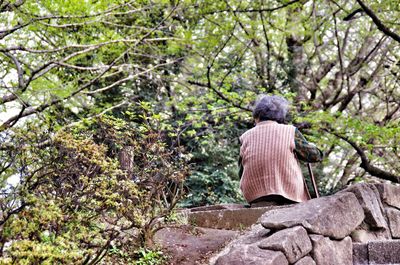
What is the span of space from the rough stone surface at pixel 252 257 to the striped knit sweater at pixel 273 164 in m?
1.70

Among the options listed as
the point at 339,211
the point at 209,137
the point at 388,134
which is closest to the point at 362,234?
the point at 339,211

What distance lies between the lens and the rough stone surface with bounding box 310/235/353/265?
2539 mm

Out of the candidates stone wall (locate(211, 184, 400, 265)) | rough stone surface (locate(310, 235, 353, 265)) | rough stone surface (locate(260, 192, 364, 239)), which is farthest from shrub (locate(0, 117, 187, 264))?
rough stone surface (locate(310, 235, 353, 265))

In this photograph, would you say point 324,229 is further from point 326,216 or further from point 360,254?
point 360,254

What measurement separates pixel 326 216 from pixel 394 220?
3.80 feet

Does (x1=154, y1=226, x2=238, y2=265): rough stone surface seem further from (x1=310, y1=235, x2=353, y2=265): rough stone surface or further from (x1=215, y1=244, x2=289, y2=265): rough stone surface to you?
(x1=215, y1=244, x2=289, y2=265): rough stone surface

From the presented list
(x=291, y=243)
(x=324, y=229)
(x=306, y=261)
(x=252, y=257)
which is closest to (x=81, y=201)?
(x=252, y=257)

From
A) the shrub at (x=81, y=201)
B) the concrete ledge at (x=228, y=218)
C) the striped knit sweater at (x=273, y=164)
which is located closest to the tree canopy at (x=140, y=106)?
the shrub at (x=81, y=201)

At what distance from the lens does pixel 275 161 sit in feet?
12.9

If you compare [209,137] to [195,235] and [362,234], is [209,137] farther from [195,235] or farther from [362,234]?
[362,234]

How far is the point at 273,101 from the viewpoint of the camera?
416 cm

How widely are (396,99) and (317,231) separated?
25.4 feet

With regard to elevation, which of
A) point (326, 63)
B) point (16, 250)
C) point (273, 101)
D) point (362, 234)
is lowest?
point (362, 234)

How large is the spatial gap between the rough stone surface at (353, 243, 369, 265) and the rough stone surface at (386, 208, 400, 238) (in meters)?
0.64
